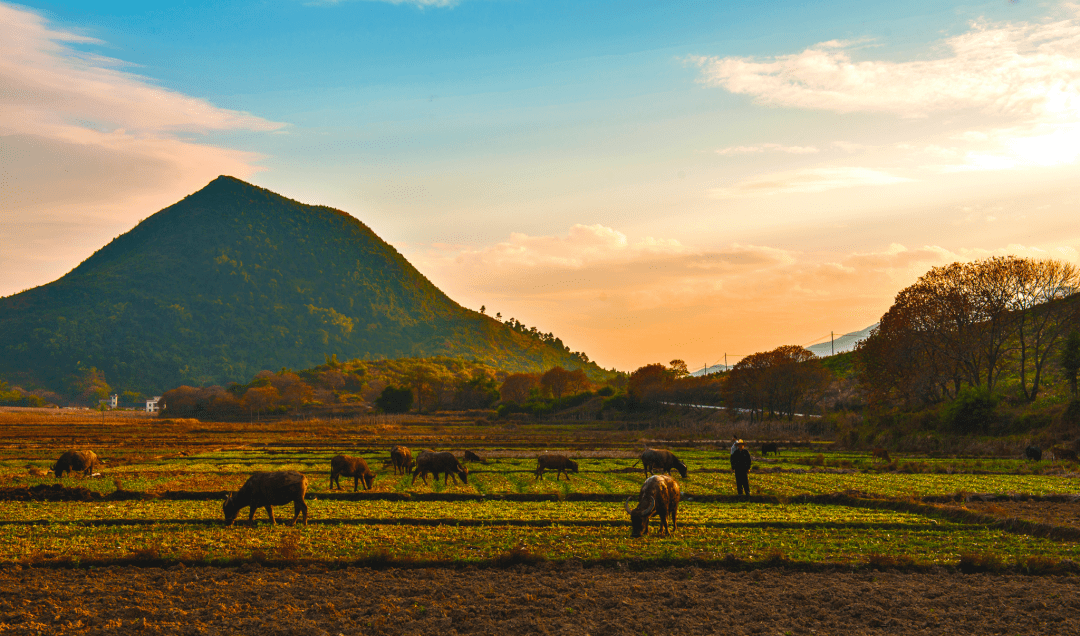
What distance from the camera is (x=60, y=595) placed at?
52.4 feet

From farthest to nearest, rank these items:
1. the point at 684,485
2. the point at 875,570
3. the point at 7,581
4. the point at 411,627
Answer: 1. the point at 684,485
2. the point at 875,570
3. the point at 7,581
4. the point at 411,627

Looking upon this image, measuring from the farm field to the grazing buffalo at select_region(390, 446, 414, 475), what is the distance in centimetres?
749

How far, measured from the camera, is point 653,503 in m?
22.1

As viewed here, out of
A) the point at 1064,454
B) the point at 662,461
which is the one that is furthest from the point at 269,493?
the point at 1064,454

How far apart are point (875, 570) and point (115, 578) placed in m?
20.0

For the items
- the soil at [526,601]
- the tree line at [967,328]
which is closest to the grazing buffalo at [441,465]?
the soil at [526,601]

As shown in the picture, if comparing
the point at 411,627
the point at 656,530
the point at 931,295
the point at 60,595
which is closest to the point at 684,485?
the point at 656,530

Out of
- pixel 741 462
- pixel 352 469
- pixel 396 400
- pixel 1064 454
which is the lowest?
pixel 1064 454

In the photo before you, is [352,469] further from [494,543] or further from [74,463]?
[74,463]

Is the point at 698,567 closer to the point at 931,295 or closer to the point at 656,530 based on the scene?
the point at 656,530

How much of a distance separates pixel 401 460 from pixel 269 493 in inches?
787

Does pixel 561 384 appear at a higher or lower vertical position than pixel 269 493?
higher

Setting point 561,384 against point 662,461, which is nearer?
point 662,461

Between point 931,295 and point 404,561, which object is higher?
point 931,295
